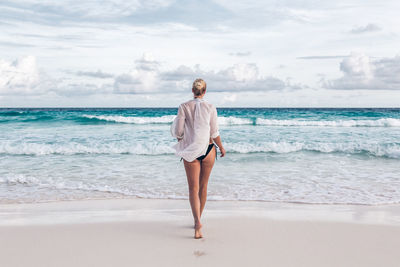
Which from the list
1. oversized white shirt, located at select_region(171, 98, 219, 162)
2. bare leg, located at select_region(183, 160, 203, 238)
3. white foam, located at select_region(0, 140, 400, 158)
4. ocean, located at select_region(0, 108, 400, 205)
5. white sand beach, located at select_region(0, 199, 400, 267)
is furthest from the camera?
white foam, located at select_region(0, 140, 400, 158)

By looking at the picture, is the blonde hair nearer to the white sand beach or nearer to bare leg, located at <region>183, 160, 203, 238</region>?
bare leg, located at <region>183, 160, 203, 238</region>

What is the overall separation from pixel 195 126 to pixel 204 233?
1.33m

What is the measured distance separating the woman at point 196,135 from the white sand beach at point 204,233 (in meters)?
0.52

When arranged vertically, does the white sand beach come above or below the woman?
below

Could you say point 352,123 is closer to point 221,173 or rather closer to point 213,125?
point 221,173

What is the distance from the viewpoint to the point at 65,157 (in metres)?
10.6

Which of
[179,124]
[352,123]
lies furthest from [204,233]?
[352,123]

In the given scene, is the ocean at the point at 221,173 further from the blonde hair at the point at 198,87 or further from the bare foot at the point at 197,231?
the blonde hair at the point at 198,87

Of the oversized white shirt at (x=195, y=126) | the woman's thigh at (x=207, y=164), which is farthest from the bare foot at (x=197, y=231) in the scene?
the oversized white shirt at (x=195, y=126)

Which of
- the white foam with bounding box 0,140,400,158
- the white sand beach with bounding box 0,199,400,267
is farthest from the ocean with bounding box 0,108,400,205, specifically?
the white sand beach with bounding box 0,199,400,267

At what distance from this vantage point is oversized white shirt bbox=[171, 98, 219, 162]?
3676mm

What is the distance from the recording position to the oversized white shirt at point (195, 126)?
12.1 feet

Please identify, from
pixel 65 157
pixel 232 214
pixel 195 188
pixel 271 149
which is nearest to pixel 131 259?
pixel 195 188

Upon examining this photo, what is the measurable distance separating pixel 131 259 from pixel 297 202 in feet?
10.8
